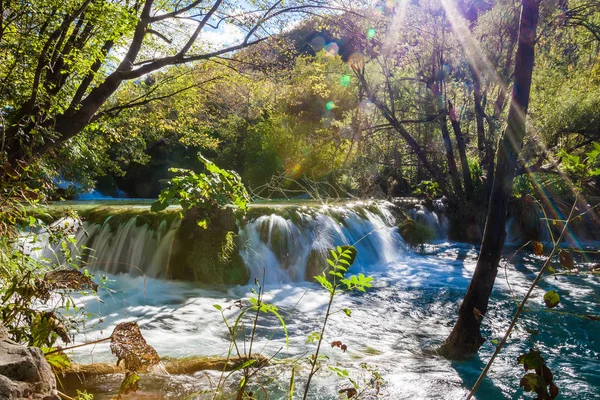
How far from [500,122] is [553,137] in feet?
6.29

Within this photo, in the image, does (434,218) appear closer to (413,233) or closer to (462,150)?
(462,150)

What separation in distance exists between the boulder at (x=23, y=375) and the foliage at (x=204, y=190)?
4.78m

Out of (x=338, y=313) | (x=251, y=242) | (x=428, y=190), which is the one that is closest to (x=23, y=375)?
(x=338, y=313)

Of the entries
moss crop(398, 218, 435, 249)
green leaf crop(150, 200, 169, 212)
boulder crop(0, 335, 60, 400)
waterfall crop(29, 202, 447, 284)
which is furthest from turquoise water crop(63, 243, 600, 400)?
moss crop(398, 218, 435, 249)

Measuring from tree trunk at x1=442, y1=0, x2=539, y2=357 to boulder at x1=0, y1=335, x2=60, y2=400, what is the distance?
10.7ft

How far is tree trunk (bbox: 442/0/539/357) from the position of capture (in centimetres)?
382

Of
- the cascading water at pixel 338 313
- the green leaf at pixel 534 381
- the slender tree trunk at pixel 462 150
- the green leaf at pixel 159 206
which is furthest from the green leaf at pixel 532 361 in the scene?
the slender tree trunk at pixel 462 150

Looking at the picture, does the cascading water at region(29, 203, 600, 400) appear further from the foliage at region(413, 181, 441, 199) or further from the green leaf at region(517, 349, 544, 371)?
the foliage at region(413, 181, 441, 199)

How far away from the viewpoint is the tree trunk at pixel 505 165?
382 cm

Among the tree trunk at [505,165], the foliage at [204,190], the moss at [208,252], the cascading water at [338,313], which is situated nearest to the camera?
the tree trunk at [505,165]

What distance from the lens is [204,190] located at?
7.15m

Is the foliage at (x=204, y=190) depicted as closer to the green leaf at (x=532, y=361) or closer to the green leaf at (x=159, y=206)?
the green leaf at (x=159, y=206)

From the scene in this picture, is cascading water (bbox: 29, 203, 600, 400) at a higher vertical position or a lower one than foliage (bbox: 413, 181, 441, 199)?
lower

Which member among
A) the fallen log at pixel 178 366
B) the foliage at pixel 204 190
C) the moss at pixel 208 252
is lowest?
the fallen log at pixel 178 366
